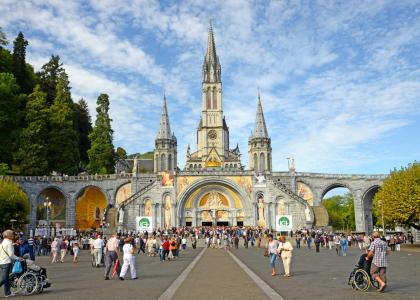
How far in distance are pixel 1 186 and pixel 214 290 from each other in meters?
31.0

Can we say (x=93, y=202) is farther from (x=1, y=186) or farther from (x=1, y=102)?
(x=1, y=186)

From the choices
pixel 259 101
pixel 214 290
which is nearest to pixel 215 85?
pixel 259 101

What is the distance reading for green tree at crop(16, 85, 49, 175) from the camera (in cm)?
4772

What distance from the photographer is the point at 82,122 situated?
66.3m

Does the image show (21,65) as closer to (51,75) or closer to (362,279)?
(51,75)

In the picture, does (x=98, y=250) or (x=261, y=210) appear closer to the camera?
(x=98, y=250)

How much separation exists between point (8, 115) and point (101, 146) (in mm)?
12512

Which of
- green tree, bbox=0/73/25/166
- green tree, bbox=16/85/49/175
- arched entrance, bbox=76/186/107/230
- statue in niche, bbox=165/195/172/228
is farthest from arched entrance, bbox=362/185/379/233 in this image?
green tree, bbox=0/73/25/166

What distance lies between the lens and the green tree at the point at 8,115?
45.9m

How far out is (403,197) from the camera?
3050 centimetres

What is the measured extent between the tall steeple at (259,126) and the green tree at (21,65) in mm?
32468

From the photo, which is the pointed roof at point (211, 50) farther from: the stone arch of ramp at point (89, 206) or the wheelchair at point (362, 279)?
the wheelchair at point (362, 279)

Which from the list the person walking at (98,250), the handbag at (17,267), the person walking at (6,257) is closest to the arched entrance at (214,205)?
the person walking at (98,250)

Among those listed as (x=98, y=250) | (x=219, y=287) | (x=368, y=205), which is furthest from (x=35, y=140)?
(x=219, y=287)
